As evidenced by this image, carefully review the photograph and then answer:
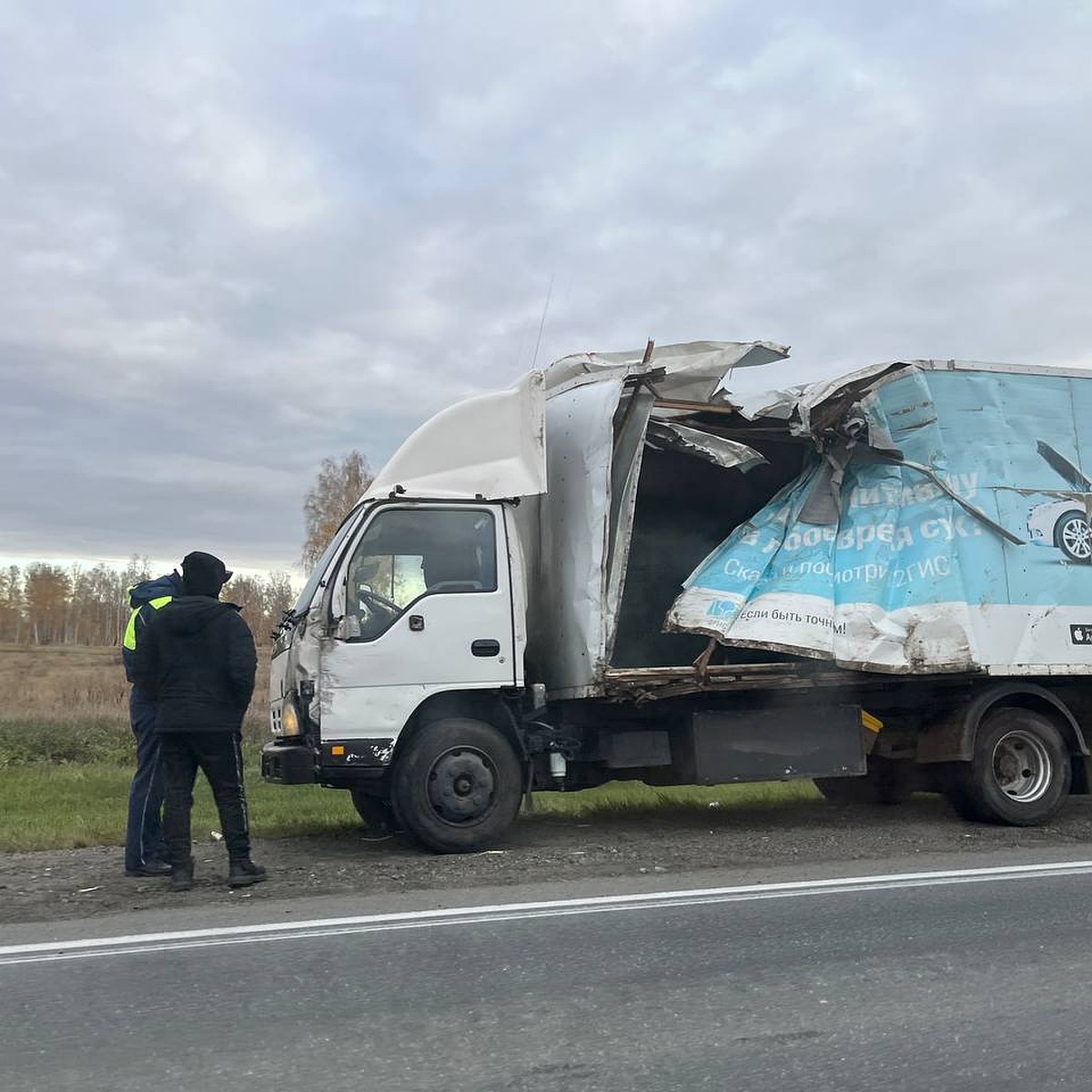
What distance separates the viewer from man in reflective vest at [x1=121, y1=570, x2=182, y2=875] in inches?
287

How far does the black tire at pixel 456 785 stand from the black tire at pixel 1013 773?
367cm

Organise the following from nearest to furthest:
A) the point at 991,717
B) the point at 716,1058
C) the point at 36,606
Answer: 1. the point at 716,1058
2. the point at 991,717
3. the point at 36,606

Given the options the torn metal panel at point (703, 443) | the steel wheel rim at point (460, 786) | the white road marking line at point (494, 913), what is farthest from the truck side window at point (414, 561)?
the white road marking line at point (494, 913)

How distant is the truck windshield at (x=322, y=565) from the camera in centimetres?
812

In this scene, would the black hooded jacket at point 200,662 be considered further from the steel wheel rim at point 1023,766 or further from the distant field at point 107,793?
the steel wheel rim at point 1023,766

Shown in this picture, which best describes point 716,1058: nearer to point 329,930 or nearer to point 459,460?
point 329,930

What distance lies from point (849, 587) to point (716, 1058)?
550 centimetres

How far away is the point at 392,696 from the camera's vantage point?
777 cm

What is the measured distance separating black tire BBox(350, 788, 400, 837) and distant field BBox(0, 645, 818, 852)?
20.8 inches

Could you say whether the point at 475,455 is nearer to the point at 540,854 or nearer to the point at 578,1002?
the point at 540,854

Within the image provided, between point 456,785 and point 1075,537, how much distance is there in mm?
5104

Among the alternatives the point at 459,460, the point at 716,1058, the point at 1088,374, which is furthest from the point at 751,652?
the point at 716,1058

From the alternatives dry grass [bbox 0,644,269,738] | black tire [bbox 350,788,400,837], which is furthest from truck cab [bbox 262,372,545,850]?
dry grass [bbox 0,644,269,738]

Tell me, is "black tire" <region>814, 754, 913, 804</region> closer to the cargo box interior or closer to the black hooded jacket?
the cargo box interior
